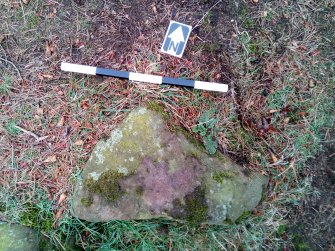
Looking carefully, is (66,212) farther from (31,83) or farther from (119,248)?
(31,83)

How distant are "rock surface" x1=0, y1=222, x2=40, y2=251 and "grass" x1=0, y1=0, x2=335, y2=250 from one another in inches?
2.6

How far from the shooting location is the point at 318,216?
121 inches

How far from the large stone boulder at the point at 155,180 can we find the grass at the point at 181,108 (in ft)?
0.47

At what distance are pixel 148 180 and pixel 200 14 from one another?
57.3 inches

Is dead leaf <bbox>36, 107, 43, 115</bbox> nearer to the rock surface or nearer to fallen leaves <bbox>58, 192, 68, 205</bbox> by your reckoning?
fallen leaves <bbox>58, 192, 68, 205</bbox>

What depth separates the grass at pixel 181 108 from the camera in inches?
A: 113

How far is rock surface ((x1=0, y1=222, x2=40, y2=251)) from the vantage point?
8.96 ft

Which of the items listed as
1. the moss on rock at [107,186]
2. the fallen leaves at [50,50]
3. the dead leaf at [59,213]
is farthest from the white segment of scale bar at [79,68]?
the dead leaf at [59,213]

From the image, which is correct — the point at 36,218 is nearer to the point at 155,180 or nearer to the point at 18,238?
the point at 18,238

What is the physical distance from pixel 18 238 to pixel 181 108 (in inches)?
64.3

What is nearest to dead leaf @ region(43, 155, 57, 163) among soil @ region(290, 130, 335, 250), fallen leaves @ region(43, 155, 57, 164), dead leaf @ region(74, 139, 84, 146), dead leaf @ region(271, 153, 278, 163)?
fallen leaves @ region(43, 155, 57, 164)

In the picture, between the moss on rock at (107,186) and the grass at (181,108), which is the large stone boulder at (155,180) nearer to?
the moss on rock at (107,186)

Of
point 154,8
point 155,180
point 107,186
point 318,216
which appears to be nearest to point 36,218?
point 107,186

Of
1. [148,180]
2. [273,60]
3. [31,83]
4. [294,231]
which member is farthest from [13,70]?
[294,231]
